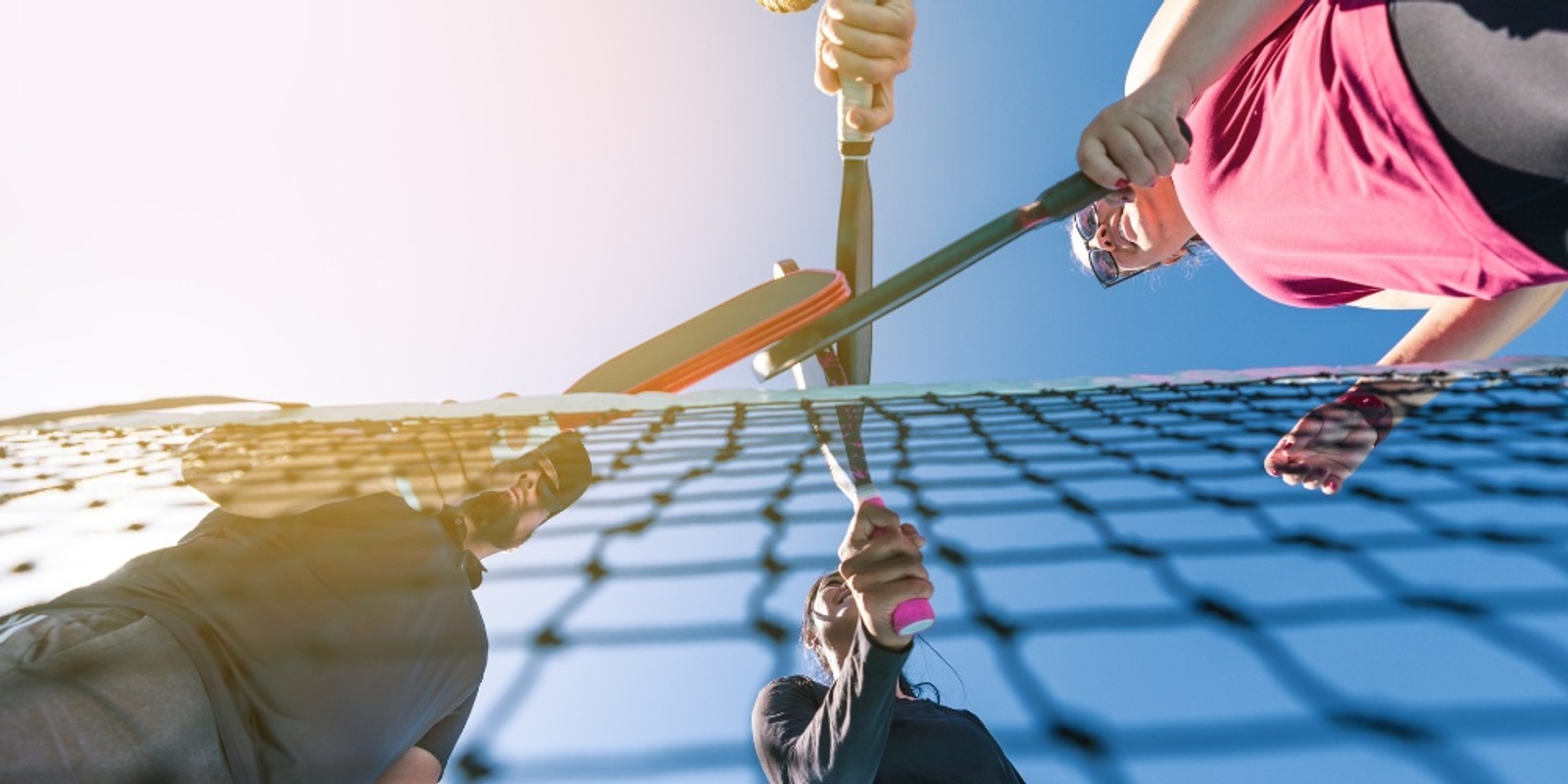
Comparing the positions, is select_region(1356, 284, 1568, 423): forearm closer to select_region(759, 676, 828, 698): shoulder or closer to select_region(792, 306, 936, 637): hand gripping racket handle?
select_region(792, 306, 936, 637): hand gripping racket handle

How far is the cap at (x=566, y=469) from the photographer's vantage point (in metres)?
2.33

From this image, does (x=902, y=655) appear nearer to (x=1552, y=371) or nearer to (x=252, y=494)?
(x=252, y=494)

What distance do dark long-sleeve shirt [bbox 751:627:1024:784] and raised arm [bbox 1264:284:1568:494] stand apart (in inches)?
38.7

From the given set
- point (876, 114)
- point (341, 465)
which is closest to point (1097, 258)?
point (876, 114)

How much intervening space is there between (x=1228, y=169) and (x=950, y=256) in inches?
21.5

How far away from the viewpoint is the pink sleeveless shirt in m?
1.13

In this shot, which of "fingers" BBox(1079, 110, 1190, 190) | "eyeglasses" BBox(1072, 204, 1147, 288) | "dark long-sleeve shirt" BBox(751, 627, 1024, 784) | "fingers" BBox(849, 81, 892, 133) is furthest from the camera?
"eyeglasses" BBox(1072, 204, 1147, 288)

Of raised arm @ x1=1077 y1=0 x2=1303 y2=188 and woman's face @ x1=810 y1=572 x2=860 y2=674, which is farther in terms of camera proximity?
woman's face @ x1=810 y1=572 x2=860 y2=674

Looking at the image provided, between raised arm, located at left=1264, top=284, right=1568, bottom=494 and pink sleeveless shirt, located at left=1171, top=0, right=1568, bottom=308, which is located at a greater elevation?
pink sleeveless shirt, located at left=1171, top=0, right=1568, bottom=308

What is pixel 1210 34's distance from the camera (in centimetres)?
122

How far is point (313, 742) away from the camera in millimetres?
1474

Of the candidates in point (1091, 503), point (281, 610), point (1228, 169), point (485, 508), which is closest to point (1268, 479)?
point (1091, 503)

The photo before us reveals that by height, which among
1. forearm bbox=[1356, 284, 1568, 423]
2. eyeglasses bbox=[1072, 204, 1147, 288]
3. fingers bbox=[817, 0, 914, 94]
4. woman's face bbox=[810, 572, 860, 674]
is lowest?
woman's face bbox=[810, 572, 860, 674]

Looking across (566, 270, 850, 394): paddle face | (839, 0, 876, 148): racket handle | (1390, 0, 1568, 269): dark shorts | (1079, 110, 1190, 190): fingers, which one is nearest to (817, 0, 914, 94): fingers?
(839, 0, 876, 148): racket handle
